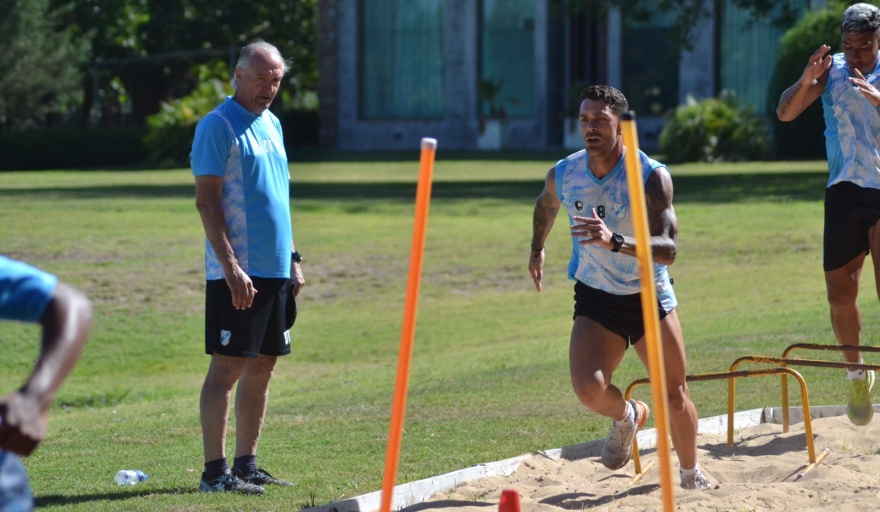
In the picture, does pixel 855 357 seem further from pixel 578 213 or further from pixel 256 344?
pixel 256 344

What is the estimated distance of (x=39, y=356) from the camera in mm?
2869

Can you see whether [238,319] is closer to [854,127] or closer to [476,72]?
[854,127]

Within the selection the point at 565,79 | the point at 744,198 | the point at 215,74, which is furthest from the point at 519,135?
the point at 744,198

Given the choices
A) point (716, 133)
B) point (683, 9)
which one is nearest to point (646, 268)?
point (683, 9)

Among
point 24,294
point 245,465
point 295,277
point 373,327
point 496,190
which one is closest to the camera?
point 24,294

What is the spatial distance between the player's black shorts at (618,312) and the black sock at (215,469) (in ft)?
6.57

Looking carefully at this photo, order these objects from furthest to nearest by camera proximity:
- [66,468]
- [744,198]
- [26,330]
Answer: [744,198] → [26,330] → [66,468]

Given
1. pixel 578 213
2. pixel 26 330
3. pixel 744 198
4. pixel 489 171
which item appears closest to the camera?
pixel 578 213

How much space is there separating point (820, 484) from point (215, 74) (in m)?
58.0

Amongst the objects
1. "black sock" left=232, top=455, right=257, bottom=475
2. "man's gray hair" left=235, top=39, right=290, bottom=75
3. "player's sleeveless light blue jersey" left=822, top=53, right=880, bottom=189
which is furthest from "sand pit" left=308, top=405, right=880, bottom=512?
"man's gray hair" left=235, top=39, right=290, bottom=75

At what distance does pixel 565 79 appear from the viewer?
49844 mm

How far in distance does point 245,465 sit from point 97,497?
2.49 feet

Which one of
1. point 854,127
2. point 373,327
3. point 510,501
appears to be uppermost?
point 854,127

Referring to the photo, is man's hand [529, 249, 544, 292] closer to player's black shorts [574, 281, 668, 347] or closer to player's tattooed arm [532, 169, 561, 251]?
player's tattooed arm [532, 169, 561, 251]
